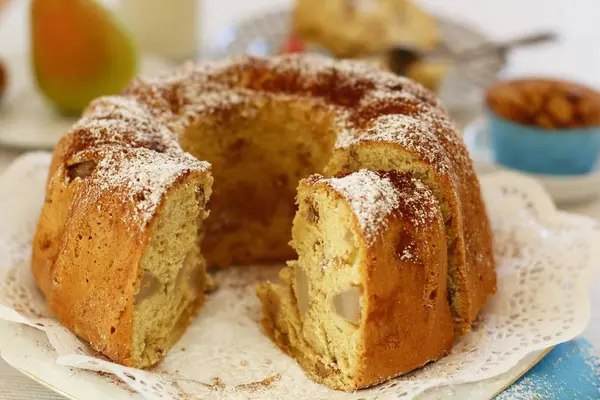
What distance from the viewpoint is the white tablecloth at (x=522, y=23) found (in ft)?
11.5

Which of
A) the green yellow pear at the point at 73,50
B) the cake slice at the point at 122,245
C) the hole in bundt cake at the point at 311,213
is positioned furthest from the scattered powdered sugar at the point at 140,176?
the green yellow pear at the point at 73,50

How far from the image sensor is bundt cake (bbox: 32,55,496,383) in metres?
1.49

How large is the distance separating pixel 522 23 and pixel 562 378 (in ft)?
9.63

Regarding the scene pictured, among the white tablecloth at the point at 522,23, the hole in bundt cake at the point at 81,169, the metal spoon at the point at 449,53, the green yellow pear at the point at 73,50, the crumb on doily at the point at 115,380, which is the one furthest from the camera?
the white tablecloth at the point at 522,23

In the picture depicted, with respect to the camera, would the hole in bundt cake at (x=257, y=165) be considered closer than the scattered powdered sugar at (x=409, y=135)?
No

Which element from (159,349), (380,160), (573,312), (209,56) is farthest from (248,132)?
(209,56)

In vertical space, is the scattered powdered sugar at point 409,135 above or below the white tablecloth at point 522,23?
below

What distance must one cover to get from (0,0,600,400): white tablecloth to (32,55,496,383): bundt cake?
1.74 meters

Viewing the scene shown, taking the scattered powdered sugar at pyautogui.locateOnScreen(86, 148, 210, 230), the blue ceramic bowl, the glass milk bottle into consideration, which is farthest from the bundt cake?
the glass milk bottle

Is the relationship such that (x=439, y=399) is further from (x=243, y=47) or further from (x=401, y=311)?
(x=243, y=47)

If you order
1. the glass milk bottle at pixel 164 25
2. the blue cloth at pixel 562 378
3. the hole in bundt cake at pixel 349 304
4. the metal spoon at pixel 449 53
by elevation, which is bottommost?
the blue cloth at pixel 562 378

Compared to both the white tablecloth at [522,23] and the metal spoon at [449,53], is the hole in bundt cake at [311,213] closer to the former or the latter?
the metal spoon at [449,53]

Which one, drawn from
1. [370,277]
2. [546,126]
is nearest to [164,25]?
[546,126]

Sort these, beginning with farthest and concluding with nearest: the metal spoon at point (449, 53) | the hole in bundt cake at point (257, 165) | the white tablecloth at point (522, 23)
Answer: the white tablecloth at point (522, 23), the metal spoon at point (449, 53), the hole in bundt cake at point (257, 165)
